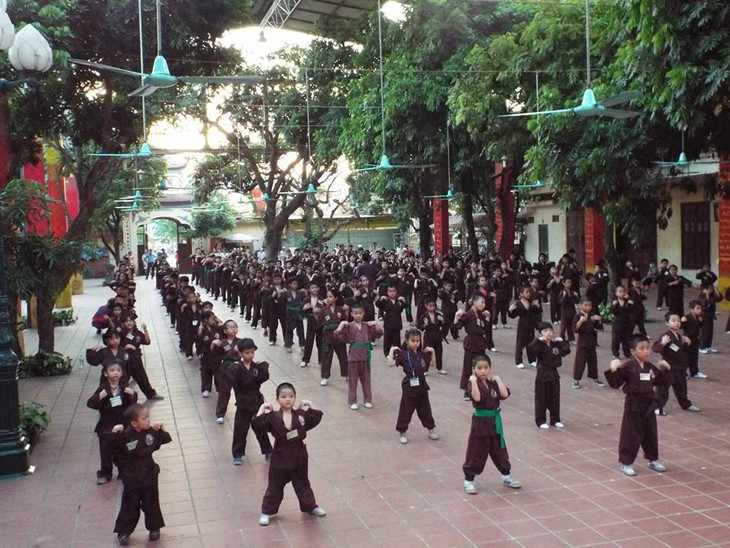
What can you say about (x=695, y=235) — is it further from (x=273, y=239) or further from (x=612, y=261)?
(x=273, y=239)

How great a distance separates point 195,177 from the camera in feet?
117

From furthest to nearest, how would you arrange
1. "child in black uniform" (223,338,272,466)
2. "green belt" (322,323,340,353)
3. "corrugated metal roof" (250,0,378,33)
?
"corrugated metal roof" (250,0,378,33), "green belt" (322,323,340,353), "child in black uniform" (223,338,272,466)

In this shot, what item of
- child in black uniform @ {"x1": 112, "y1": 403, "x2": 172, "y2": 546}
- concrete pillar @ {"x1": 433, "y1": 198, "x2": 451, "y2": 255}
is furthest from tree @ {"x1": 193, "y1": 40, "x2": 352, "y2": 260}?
child in black uniform @ {"x1": 112, "y1": 403, "x2": 172, "y2": 546}

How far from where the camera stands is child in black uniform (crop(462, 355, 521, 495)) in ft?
23.2

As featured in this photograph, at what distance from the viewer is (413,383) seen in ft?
28.7

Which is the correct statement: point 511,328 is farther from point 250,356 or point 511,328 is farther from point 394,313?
point 250,356

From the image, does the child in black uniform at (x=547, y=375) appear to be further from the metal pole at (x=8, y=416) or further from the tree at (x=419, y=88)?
the tree at (x=419, y=88)

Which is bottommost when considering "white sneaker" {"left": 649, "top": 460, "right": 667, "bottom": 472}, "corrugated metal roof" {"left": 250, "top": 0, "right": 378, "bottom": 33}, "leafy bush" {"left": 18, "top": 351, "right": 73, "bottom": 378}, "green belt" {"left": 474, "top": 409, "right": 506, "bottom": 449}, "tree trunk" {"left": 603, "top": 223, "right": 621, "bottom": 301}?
"white sneaker" {"left": 649, "top": 460, "right": 667, "bottom": 472}

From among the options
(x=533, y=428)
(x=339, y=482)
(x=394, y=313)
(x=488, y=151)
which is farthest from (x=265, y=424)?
(x=488, y=151)

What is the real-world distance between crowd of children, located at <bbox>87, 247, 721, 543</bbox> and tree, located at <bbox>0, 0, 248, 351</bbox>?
2232 millimetres

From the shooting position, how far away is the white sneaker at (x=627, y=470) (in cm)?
740

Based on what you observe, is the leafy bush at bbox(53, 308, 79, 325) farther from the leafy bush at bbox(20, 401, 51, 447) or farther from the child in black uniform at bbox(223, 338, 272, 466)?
the child in black uniform at bbox(223, 338, 272, 466)

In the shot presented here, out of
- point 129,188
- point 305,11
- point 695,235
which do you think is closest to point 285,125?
point 305,11

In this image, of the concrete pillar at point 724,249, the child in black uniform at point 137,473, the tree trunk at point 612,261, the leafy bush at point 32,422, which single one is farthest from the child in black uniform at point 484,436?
the concrete pillar at point 724,249
